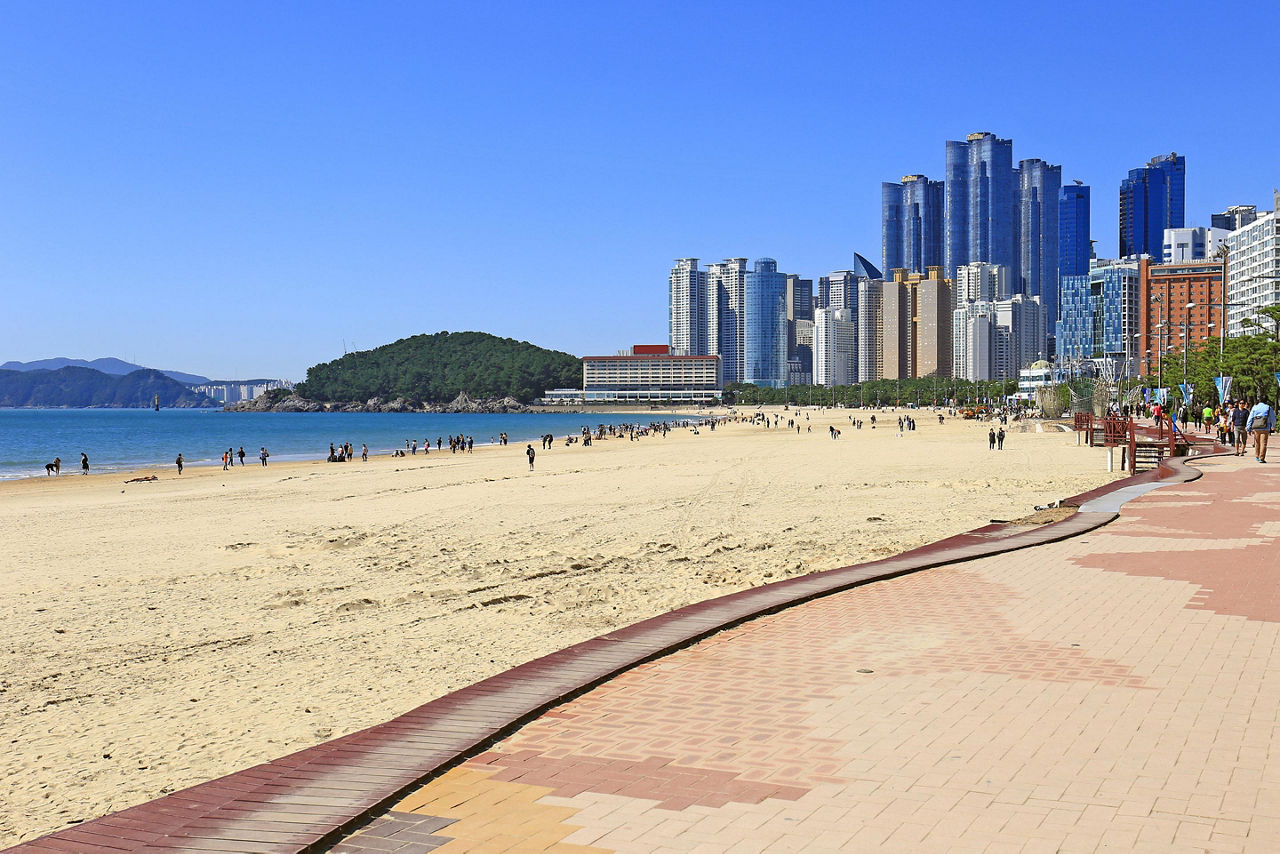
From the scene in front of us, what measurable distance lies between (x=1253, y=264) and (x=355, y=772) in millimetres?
164194

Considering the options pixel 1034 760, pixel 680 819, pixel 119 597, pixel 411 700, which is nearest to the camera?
pixel 680 819

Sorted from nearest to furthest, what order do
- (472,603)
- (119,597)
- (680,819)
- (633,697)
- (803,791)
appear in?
1. (680,819)
2. (803,791)
3. (633,697)
4. (472,603)
5. (119,597)

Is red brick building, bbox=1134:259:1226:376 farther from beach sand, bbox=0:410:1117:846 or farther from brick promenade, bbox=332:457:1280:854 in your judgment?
brick promenade, bbox=332:457:1280:854

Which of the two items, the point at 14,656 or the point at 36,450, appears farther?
the point at 36,450

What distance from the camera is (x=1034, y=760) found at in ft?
17.4

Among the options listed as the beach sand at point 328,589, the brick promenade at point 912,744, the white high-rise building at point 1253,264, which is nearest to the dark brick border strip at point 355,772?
the brick promenade at point 912,744

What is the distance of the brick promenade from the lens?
4.46m

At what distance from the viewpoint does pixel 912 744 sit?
559 centimetres

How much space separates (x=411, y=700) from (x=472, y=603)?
3.84 metres

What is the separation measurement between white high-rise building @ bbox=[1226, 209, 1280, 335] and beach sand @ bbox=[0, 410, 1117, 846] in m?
124

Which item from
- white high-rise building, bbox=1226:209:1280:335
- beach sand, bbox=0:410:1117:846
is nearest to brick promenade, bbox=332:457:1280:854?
beach sand, bbox=0:410:1117:846

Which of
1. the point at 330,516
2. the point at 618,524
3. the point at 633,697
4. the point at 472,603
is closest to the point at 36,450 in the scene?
the point at 330,516

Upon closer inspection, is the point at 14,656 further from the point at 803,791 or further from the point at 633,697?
the point at 803,791

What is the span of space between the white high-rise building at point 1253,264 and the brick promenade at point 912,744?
5262 inches
